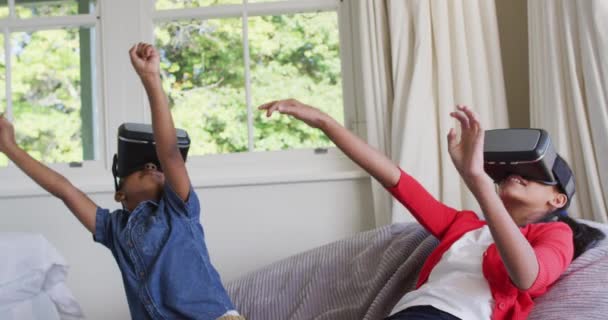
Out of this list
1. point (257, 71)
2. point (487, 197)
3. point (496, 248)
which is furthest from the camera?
point (257, 71)

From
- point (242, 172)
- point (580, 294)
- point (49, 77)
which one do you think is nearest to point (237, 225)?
point (242, 172)

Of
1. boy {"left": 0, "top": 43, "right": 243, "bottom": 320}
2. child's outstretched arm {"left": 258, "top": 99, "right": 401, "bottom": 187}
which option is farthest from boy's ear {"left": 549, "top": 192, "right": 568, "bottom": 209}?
boy {"left": 0, "top": 43, "right": 243, "bottom": 320}

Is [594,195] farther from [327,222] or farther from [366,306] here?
[327,222]

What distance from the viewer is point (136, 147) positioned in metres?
1.75

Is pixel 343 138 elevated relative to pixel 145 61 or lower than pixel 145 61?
lower

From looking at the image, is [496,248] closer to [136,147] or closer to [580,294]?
[580,294]

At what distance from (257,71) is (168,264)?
51.8 inches

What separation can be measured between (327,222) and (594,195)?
0.97 meters

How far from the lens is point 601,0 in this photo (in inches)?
77.4

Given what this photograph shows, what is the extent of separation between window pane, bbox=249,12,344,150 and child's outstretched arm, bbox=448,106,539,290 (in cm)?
160

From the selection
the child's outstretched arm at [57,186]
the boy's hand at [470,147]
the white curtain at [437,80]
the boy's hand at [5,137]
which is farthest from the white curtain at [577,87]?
the boy's hand at [5,137]

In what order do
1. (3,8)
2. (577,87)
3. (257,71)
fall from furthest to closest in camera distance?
(3,8) < (257,71) < (577,87)

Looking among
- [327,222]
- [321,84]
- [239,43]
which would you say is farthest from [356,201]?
[239,43]

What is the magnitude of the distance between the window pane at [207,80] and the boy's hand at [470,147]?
5.64 feet
